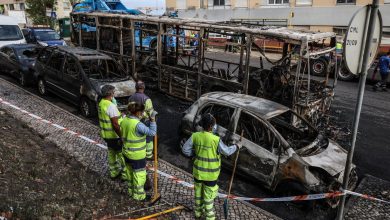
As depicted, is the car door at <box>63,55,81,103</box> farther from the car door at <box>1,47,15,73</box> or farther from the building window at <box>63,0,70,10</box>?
the building window at <box>63,0,70,10</box>

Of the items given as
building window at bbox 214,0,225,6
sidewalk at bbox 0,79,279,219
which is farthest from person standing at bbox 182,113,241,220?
building window at bbox 214,0,225,6

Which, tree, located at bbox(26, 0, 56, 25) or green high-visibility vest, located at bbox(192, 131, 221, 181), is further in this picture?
tree, located at bbox(26, 0, 56, 25)

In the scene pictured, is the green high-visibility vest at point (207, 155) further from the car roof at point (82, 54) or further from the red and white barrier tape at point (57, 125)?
the car roof at point (82, 54)

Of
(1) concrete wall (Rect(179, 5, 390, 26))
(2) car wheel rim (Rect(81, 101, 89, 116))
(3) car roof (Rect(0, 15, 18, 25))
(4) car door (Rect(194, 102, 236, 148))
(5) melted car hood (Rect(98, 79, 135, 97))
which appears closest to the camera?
(4) car door (Rect(194, 102, 236, 148))

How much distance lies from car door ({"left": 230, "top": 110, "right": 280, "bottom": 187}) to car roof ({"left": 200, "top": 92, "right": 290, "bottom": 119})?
0.17m

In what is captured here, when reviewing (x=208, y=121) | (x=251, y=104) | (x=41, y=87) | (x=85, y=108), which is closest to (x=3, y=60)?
(x=41, y=87)

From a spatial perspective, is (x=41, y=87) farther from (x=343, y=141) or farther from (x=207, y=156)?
(x=343, y=141)

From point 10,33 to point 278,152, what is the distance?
14296 millimetres

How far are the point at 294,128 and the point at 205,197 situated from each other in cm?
279

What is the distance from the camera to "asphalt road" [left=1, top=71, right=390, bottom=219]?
18.9 feet

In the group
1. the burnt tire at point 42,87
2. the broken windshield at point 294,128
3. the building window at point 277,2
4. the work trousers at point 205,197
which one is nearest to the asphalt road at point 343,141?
the burnt tire at point 42,87

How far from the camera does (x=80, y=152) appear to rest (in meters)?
7.11

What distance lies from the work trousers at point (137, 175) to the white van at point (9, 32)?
12518mm

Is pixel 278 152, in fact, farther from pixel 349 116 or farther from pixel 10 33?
pixel 10 33
